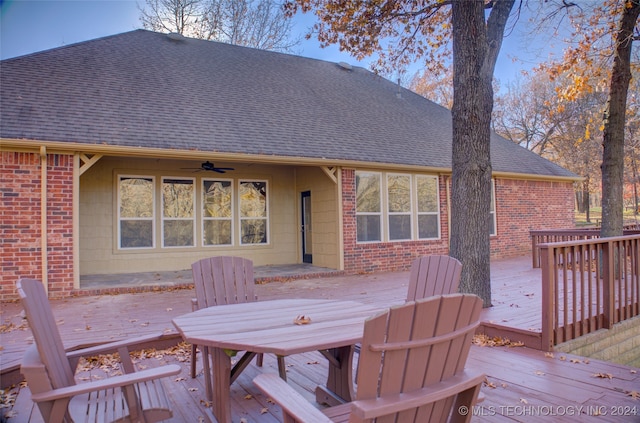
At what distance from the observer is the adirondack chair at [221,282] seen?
3645mm

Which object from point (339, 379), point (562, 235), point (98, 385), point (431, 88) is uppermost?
point (431, 88)

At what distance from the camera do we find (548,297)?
152 inches

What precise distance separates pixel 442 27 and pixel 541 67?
3170 millimetres

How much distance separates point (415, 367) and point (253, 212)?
362 inches

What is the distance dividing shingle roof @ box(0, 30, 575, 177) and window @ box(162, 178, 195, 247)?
1742mm

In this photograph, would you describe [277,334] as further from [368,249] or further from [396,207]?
[396,207]

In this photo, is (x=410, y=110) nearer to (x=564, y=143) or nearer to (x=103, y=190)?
(x=103, y=190)

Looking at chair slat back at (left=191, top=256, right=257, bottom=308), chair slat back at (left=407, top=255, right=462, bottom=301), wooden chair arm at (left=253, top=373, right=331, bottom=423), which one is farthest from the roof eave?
wooden chair arm at (left=253, top=373, right=331, bottom=423)

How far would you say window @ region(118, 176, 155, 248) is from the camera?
899cm

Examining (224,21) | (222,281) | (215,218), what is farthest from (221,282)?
(224,21)

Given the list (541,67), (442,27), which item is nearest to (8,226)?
(442,27)

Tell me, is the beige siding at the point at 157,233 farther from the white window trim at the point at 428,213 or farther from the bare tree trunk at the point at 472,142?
the bare tree trunk at the point at 472,142

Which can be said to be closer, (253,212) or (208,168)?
(208,168)

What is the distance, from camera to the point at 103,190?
29.1 feet
